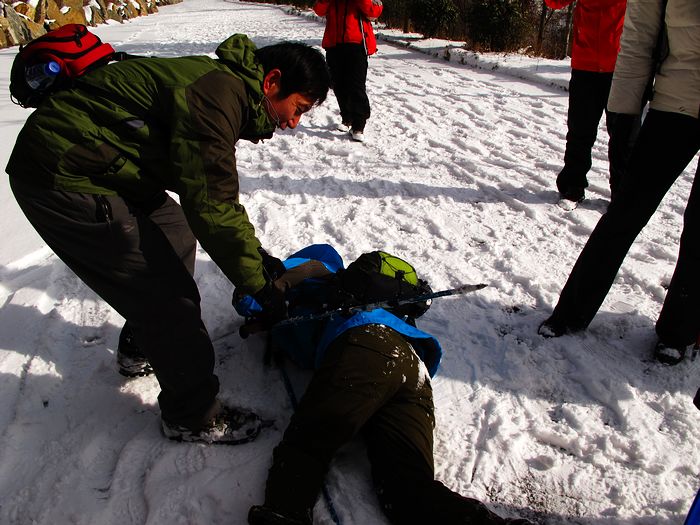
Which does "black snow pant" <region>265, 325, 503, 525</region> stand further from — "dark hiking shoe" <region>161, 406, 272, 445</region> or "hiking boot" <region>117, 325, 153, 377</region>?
"hiking boot" <region>117, 325, 153, 377</region>

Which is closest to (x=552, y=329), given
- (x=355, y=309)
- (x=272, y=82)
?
(x=355, y=309)

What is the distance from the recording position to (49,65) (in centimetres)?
152

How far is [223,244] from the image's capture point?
1.58 metres

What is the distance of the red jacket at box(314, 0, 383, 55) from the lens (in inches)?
188

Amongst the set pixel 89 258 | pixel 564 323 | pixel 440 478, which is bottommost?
pixel 440 478

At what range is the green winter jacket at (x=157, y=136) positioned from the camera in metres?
1.47

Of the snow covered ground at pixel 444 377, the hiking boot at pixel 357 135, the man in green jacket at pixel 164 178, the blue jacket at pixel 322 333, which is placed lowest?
the snow covered ground at pixel 444 377

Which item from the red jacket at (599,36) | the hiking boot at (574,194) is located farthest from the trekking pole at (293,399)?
the red jacket at (599,36)

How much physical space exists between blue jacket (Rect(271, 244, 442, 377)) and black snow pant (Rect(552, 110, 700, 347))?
0.79 meters

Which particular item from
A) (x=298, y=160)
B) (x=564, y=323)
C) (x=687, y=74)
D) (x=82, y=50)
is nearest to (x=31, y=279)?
(x=82, y=50)

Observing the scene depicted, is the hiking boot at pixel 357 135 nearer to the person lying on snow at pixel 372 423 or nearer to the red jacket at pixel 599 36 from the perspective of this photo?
the red jacket at pixel 599 36

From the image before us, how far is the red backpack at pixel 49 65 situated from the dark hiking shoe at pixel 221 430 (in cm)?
119

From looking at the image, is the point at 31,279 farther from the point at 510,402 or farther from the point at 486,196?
the point at 486,196

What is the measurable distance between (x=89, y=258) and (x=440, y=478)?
1393mm
